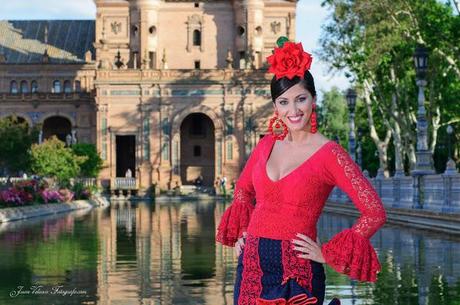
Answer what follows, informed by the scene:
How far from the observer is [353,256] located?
5535 millimetres

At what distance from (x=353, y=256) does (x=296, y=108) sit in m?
0.90

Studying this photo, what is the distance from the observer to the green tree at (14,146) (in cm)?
5719

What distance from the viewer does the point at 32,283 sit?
47.6 feet

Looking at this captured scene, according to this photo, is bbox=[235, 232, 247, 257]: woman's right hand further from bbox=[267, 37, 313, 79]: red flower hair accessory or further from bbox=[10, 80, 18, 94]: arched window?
bbox=[10, 80, 18, 94]: arched window

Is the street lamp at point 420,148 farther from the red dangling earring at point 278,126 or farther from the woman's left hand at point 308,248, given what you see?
the woman's left hand at point 308,248

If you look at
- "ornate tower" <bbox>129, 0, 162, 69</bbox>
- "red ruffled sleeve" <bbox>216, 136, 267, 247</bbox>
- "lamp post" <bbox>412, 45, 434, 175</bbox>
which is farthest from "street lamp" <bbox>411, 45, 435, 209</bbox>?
"ornate tower" <bbox>129, 0, 162, 69</bbox>

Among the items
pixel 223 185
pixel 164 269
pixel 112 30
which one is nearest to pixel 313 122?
pixel 164 269

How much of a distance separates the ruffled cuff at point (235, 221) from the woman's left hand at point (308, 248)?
2.15ft

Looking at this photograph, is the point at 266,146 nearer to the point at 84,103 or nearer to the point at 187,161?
the point at 187,161

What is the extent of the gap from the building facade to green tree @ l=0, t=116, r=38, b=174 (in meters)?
26.9

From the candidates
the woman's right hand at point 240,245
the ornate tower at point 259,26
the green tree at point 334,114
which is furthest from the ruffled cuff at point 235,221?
the green tree at point 334,114

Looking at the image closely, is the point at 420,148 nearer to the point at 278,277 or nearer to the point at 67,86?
the point at 278,277

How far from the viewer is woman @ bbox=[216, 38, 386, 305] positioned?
5578 millimetres

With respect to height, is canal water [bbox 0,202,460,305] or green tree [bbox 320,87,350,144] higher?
green tree [bbox 320,87,350,144]
